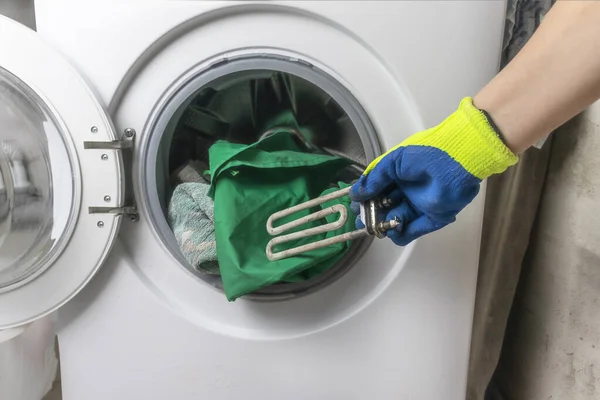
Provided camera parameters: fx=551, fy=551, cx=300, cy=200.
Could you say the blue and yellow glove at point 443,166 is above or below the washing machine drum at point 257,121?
below

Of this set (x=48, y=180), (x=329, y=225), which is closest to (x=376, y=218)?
(x=329, y=225)

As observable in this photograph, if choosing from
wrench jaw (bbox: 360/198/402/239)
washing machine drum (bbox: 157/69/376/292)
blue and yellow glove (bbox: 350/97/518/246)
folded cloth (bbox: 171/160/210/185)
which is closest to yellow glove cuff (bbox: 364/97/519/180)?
blue and yellow glove (bbox: 350/97/518/246)

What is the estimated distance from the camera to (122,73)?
0.68 m

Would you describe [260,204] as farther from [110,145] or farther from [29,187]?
[29,187]

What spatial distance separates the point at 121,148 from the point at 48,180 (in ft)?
0.39

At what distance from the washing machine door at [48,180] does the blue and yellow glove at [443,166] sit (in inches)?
13.0

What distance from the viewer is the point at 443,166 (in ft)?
1.73

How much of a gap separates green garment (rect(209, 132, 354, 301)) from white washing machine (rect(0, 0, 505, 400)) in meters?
0.07

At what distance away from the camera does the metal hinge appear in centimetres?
67

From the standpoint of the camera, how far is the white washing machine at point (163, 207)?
66 cm

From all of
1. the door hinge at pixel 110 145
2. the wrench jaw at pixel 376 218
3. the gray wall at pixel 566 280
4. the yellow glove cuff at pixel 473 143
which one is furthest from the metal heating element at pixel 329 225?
the gray wall at pixel 566 280

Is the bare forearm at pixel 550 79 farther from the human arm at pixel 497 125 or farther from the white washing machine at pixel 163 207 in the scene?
the white washing machine at pixel 163 207

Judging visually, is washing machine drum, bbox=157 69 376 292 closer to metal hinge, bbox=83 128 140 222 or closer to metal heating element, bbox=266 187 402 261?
metal hinge, bbox=83 128 140 222

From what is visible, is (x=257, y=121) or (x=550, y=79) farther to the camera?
(x=257, y=121)
